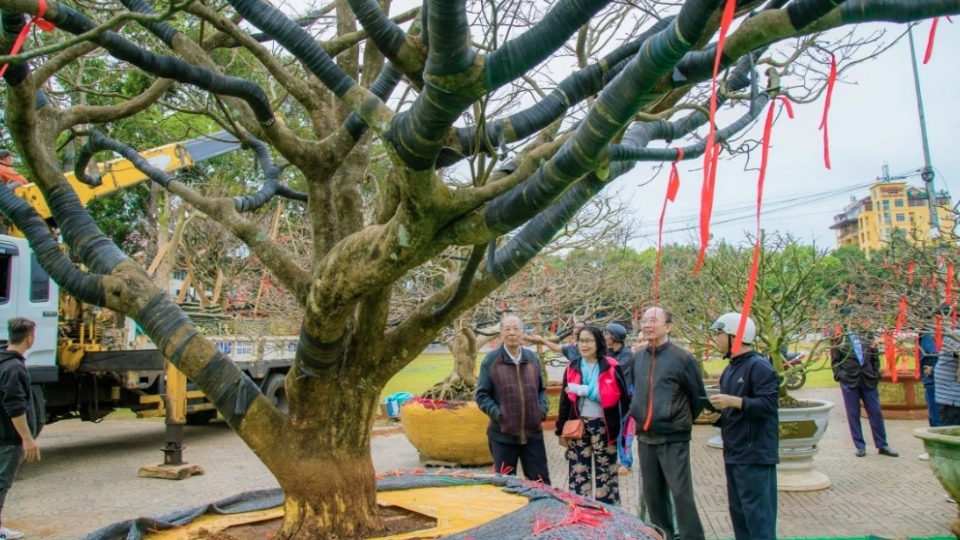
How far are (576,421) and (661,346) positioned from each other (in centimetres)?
94

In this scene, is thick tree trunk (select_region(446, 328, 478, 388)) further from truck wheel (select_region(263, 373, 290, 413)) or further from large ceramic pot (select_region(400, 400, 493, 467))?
truck wheel (select_region(263, 373, 290, 413))

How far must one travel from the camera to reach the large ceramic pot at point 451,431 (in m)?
8.70

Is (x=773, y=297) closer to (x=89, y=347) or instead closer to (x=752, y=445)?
(x=752, y=445)

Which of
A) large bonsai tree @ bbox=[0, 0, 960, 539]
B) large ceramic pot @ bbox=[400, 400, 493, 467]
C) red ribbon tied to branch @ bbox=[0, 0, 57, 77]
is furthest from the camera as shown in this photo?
large ceramic pot @ bbox=[400, 400, 493, 467]

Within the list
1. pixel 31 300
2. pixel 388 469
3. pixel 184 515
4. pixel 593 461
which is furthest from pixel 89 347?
pixel 593 461

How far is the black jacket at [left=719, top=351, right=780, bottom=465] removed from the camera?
15.6ft

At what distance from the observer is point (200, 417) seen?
47.3 ft

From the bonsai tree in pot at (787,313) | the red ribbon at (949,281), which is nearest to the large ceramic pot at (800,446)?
the bonsai tree in pot at (787,313)

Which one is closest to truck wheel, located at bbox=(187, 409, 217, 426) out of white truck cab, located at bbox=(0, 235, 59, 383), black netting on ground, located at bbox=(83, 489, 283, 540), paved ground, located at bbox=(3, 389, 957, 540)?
paved ground, located at bbox=(3, 389, 957, 540)

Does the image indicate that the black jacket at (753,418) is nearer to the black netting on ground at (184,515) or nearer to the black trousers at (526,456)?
the black trousers at (526,456)

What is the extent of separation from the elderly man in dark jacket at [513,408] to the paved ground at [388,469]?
163 centimetres

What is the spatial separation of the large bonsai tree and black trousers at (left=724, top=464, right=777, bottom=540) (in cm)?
246

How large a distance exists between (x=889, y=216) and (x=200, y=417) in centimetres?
1906

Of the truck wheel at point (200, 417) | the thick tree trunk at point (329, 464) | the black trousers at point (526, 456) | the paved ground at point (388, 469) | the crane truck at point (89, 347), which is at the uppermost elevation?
the crane truck at point (89, 347)
